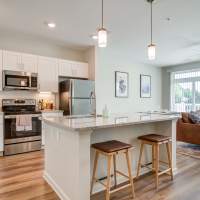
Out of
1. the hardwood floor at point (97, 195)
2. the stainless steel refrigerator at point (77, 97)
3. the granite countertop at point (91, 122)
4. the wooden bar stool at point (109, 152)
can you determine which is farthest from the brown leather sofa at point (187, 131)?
the wooden bar stool at point (109, 152)

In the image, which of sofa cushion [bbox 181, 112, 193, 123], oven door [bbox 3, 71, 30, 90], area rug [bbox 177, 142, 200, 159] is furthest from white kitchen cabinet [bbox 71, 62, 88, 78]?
area rug [bbox 177, 142, 200, 159]

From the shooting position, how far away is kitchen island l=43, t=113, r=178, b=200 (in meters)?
1.82

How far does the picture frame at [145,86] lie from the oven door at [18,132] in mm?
4145

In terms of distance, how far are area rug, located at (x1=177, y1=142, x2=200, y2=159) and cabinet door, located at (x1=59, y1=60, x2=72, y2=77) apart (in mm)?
3356

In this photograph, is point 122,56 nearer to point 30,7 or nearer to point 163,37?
point 163,37

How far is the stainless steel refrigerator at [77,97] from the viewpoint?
4316mm

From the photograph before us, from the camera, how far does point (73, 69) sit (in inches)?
190

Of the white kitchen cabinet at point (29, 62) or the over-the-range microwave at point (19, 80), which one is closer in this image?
the over-the-range microwave at point (19, 80)

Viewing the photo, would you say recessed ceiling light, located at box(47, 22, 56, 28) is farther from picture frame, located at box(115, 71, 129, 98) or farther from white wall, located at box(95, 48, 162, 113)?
picture frame, located at box(115, 71, 129, 98)

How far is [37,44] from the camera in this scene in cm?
457

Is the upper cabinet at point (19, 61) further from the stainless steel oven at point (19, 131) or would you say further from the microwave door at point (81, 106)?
the microwave door at point (81, 106)

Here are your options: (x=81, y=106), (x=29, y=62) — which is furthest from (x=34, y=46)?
(x=81, y=106)

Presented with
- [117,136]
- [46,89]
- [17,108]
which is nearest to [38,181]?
[117,136]

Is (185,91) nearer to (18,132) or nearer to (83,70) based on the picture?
(83,70)
